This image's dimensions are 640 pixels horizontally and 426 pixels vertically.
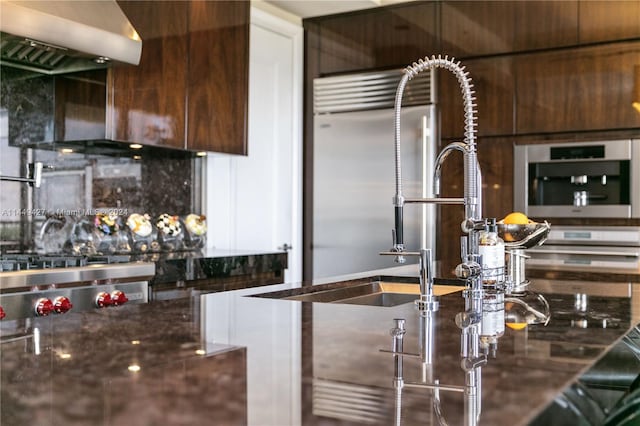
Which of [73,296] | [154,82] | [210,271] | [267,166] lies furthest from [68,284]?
[267,166]

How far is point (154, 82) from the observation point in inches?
132

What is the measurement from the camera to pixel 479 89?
174 inches

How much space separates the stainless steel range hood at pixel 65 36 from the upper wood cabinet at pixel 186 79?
18cm

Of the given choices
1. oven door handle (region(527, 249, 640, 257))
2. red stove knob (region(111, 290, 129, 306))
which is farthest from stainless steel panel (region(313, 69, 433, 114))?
red stove knob (region(111, 290, 129, 306))

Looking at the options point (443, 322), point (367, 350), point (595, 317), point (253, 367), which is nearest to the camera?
point (253, 367)

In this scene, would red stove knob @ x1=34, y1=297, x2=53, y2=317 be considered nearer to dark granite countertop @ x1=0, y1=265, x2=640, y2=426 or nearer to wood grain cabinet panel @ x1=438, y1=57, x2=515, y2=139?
dark granite countertop @ x1=0, y1=265, x2=640, y2=426

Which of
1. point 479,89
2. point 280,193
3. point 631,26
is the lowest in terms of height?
point 280,193

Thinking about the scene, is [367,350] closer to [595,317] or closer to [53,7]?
[595,317]

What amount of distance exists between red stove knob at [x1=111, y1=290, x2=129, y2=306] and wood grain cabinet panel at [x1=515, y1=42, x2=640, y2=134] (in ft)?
8.60

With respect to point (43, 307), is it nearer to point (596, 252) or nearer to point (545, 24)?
point (596, 252)

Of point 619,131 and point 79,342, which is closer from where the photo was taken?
point 79,342

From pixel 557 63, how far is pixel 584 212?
0.88 m

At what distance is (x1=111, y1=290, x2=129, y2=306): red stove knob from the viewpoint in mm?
2660

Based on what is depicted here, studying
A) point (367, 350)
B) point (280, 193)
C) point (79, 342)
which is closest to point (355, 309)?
point (367, 350)
